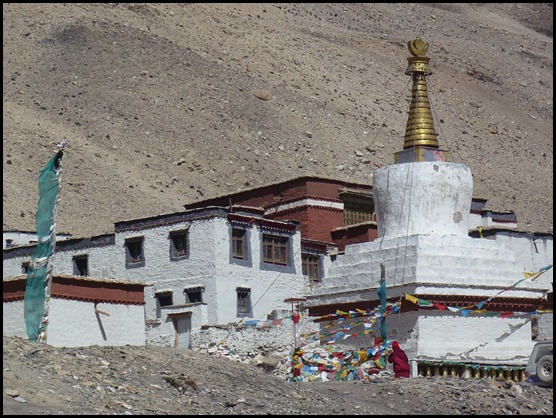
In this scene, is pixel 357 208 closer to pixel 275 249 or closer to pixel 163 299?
pixel 275 249

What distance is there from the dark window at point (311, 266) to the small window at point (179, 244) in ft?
14.1

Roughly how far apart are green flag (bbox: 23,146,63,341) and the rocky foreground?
222 centimetres

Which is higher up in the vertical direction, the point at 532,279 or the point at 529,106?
the point at 529,106

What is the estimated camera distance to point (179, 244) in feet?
132

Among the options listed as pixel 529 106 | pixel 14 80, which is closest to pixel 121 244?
pixel 14 80

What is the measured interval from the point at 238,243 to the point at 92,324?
7.72 meters

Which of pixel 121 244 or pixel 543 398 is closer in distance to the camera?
pixel 543 398

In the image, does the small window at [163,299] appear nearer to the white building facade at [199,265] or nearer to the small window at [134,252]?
the white building facade at [199,265]

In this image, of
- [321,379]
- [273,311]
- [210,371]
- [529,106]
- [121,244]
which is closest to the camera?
[210,371]

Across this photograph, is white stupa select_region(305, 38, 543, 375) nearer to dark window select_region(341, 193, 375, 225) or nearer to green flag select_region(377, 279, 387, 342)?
green flag select_region(377, 279, 387, 342)

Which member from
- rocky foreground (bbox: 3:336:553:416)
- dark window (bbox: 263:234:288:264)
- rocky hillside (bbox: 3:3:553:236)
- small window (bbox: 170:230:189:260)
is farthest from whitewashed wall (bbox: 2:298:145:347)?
rocky hillside (bbox: 3:3:553:236)

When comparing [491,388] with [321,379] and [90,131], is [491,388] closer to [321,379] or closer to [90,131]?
[321,379]

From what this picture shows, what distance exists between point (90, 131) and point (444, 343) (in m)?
38.7

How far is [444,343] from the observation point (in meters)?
32.7
